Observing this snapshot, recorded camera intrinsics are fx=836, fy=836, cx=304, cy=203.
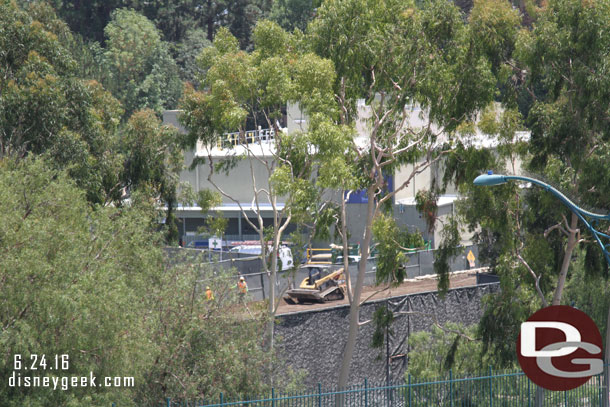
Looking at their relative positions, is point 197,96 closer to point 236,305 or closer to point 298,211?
point 298,211

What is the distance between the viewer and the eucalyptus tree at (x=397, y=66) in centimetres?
2672

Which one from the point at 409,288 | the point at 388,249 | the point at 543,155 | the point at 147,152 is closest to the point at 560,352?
the point at 543,155

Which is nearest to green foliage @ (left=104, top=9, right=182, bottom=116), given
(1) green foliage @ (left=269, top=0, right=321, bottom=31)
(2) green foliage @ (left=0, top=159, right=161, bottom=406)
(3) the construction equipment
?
(1) green foliage @ (left=269, top=0, right=321, bottom=31)

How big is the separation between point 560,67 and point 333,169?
7.51 m

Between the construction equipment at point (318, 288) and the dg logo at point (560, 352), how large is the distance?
1662 centimetres

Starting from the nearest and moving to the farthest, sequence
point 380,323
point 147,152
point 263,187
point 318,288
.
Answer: point 380,323, point 147,152, point 318,288, point 263,187

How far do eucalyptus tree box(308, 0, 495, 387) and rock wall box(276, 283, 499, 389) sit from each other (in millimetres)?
4501

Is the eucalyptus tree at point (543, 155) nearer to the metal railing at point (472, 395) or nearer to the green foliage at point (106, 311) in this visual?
the metal railing at point (472, 395)

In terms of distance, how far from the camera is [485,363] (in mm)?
29281

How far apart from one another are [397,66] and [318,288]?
15.1 metres

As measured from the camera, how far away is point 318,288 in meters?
39.6

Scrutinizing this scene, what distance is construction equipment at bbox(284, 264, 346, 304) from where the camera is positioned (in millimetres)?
39156

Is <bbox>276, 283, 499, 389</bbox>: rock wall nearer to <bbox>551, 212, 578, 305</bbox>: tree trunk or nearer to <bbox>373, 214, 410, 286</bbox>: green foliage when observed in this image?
<bbox>373, 214, 410, 286</bbox>: green foliage

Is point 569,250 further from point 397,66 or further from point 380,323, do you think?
point 397,66
